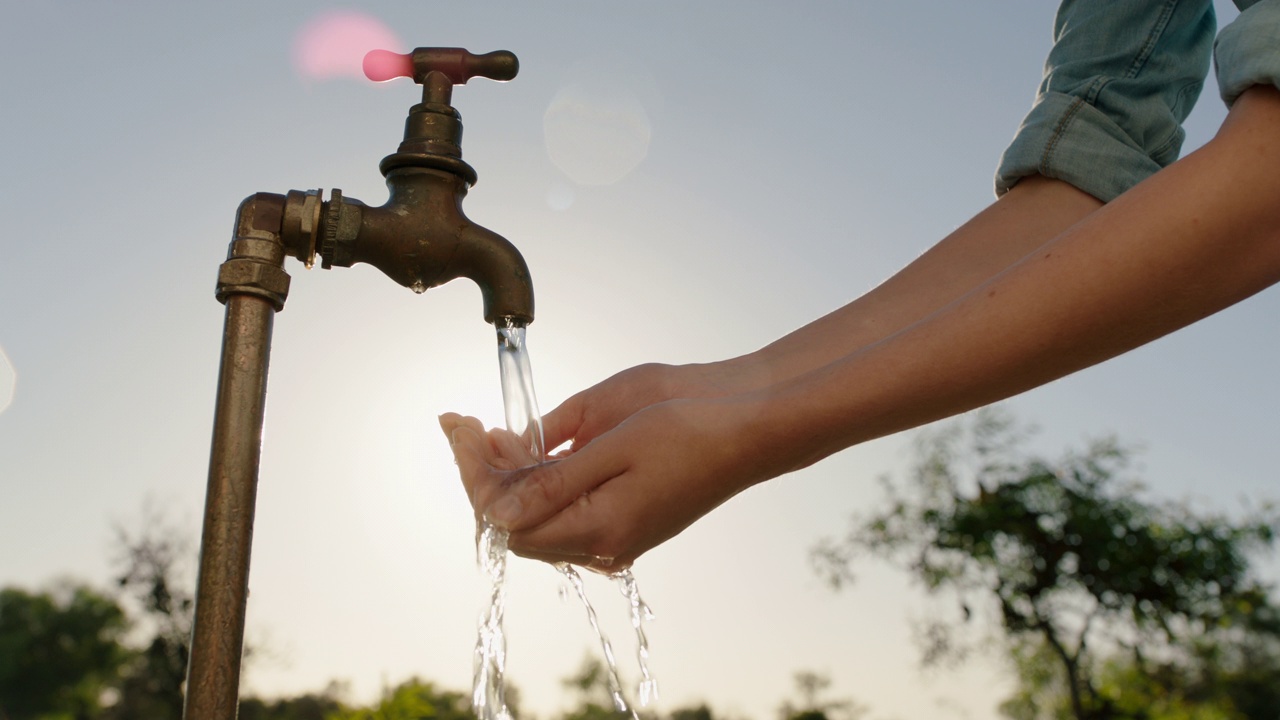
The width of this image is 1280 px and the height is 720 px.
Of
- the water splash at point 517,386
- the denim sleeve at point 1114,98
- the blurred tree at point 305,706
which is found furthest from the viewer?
the blurred tree at point 305,706

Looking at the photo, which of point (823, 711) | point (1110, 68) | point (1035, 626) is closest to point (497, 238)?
point (1110, 68)

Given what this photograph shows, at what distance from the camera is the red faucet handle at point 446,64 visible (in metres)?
1.38

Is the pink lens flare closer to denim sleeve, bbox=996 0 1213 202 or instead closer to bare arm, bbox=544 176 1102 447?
bare arm, bbox=544 176 1102 447

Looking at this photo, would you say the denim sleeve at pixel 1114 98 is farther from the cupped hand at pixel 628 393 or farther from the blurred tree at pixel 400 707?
the blurred tree at pixel 400 707

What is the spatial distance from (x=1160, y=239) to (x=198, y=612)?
1.11 metres

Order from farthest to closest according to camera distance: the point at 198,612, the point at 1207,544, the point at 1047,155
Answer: the point at 1207,544, the point at 1047,155, the point at 198,612

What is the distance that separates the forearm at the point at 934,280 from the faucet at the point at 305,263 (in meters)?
0.37

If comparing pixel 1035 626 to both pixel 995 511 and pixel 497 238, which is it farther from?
pixel 497 238

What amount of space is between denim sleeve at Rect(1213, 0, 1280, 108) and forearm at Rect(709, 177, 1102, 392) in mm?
423

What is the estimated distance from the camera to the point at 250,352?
1246 millimetres

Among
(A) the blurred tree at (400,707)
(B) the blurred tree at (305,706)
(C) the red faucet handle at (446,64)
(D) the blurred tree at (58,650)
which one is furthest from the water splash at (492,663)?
(D) the blurred tree at (58,650)

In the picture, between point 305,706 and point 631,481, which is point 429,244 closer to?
point 631,481

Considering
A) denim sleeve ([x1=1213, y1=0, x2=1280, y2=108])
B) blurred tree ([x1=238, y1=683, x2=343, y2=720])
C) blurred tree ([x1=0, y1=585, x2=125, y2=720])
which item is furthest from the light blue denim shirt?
blurred tree ([x1=0, y1=585, x2=125, y2=720])

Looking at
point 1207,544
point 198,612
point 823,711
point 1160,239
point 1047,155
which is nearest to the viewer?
point 1160,239
